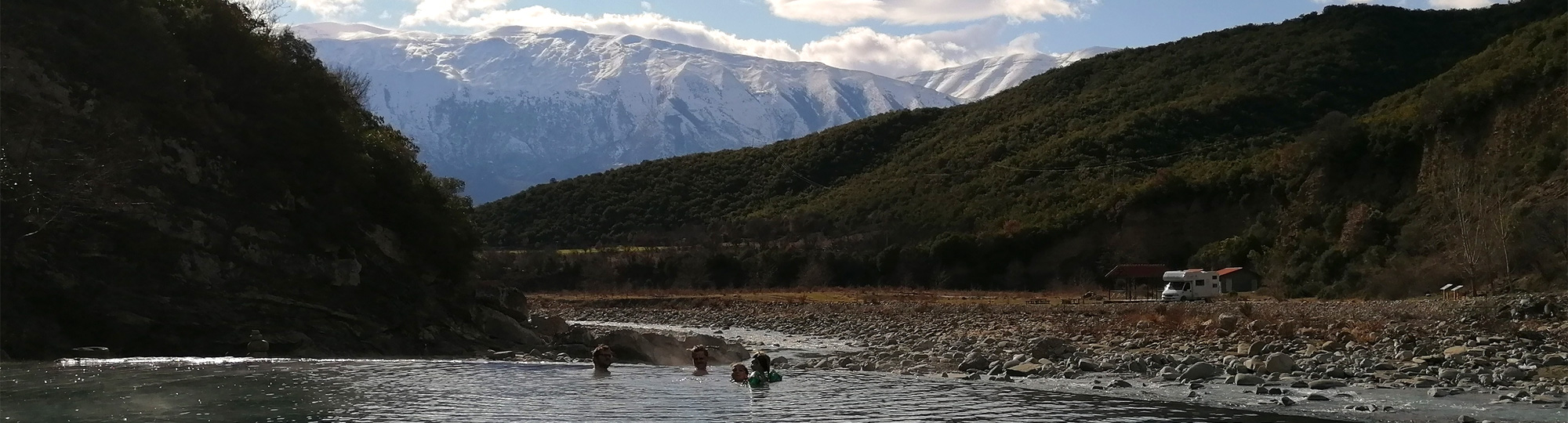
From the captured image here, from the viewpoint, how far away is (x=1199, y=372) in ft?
65.3

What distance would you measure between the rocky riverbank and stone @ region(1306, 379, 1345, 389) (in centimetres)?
3

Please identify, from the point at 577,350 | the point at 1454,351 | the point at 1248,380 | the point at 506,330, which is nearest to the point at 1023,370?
A: the point at 1248,380

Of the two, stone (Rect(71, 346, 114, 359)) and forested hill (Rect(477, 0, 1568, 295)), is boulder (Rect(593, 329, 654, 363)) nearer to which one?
stone (Rect(71, 346, 114, 359))

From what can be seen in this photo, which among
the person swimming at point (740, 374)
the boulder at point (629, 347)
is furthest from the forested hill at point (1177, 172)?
the person swimming at point (740, 374)

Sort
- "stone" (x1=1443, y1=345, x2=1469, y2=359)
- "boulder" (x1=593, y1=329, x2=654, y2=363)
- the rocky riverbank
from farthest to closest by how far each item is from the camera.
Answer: "boulder" (x1=593, y1=329, x2=654, y2=363)
"stone" (x1=1443, y1=345, x2=1469, y2=359)
the rocky riverbank

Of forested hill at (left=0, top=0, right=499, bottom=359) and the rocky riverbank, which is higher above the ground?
forested hill at (left=0, top=0, right=499, bottom=359)

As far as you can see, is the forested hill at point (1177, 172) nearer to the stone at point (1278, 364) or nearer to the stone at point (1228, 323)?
the stone at point (1228, 323)

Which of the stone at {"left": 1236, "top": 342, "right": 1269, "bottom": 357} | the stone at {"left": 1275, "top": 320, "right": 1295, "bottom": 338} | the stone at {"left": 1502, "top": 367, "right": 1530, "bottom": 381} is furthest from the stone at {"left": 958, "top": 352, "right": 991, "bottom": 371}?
the stone at {"left": 1502, "top": 367, "right": 1530, "bottom": 381}

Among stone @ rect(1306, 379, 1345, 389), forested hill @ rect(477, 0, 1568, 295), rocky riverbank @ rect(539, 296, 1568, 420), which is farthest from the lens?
forested hill @ rect(477, 0, 1568, 295)

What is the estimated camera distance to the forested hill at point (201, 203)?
84.8ft

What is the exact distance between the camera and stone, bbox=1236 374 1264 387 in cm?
1866

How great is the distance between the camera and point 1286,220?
59.2 metres

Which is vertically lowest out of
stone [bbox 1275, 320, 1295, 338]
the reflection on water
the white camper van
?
the reflection on water

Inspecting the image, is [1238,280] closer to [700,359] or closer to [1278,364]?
[1278,364]
